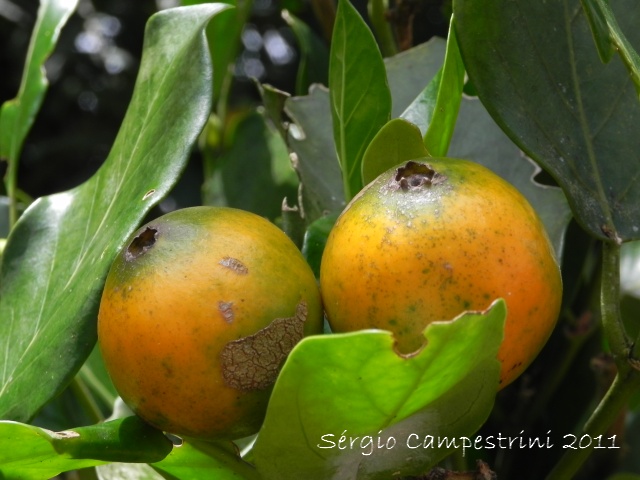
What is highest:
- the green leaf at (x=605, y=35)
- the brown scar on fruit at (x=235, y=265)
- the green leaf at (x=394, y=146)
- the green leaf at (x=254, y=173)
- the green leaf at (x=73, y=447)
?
the green leaf at (x=605, y=35)

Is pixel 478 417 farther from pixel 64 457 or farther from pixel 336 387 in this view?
pixel 64 457

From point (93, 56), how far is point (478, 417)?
6.73 feet

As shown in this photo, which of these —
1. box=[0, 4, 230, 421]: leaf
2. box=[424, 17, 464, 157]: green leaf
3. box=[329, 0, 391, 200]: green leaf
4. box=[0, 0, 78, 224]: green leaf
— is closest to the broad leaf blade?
box=[0, 0, 78, 224]: green leaf

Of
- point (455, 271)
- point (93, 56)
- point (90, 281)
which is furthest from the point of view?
point (93, 56)

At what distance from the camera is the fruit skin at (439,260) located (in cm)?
53

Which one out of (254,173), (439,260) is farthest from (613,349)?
(254,173)

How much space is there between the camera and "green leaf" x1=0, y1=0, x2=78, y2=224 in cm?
98

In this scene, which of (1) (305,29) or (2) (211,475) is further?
(1) (305,29)

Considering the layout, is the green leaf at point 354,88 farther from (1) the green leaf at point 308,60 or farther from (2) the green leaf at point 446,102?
(1) the green leaf at point 308,60

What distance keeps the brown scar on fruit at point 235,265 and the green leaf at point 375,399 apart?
85 millimetres

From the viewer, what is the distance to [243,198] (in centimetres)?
117

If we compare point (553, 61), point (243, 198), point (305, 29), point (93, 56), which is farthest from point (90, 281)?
point (93, 56)

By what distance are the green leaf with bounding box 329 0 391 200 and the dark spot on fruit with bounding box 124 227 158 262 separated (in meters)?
0.24

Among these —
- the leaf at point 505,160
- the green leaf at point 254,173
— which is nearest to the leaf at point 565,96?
the leaf at point 505,160
